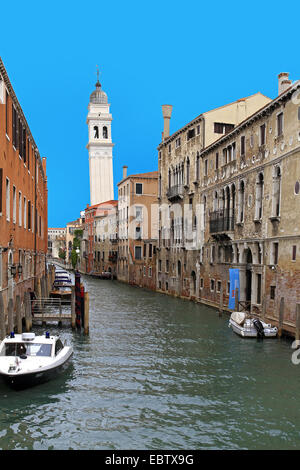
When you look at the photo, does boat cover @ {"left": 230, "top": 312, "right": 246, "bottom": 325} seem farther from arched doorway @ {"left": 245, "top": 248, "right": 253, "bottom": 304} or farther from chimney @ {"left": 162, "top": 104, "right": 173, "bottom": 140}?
chimney @ {"left": 162, "top": 104, "right": 173, "bottom": 140}

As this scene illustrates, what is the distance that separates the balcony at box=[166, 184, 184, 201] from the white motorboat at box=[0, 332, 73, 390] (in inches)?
918

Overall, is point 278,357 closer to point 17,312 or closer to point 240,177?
point 17,312

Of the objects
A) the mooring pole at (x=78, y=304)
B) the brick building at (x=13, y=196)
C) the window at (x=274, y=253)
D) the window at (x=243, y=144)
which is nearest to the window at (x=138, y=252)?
the brick building at (x=13, y=196)

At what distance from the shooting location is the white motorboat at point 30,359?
39.8 ft

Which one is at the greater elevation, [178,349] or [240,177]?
[240,177]

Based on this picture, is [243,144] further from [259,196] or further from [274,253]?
[274,253]

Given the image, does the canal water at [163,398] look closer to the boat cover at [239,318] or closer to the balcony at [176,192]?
the boat cover at [239,318]

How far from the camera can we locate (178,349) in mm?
17703

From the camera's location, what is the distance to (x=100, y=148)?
340 feet

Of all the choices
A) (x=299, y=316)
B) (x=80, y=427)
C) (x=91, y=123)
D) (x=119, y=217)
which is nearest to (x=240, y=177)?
(x=299, y=316)

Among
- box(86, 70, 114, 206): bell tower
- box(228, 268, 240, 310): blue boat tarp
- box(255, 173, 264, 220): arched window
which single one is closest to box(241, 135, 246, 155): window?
box(255, 173, 264, 220): arched window

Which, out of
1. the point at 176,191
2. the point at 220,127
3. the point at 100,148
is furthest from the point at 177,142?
the point at 100,148

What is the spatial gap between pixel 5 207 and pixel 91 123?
9087cm

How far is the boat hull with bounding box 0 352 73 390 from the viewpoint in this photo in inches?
472
